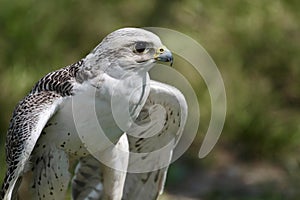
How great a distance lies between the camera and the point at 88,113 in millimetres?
4637

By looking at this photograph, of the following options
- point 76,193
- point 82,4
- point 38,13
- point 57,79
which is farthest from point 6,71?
point 57,79

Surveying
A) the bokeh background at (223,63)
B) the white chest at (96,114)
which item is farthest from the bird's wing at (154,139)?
the bokeh background at (223,63)

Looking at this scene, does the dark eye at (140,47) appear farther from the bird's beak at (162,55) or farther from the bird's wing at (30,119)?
the bird's wing at (30,119)

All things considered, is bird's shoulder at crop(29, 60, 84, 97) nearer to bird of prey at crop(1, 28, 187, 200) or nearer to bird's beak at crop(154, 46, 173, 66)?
bird of prey at crop(1, 28, 187, 200)

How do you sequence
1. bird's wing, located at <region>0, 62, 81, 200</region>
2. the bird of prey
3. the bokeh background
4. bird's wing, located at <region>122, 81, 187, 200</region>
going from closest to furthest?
bird's wing, located at <region>0, 62, 81, 200</region> → the bird of prey → bird's wing, located at <region>122, 81, 187, 200</region> → the bokeh background

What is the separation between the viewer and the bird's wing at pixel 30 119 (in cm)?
446

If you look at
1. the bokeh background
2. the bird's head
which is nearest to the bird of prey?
the bird's head

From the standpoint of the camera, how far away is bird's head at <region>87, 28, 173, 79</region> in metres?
4.59

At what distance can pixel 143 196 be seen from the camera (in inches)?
220

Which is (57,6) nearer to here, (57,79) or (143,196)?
(143,196)

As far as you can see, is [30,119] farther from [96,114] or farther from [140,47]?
[140,47]

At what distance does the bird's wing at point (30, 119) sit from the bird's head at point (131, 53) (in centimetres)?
22

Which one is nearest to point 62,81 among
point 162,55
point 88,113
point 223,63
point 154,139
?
point 88,113

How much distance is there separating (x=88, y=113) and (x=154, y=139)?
855 mm
